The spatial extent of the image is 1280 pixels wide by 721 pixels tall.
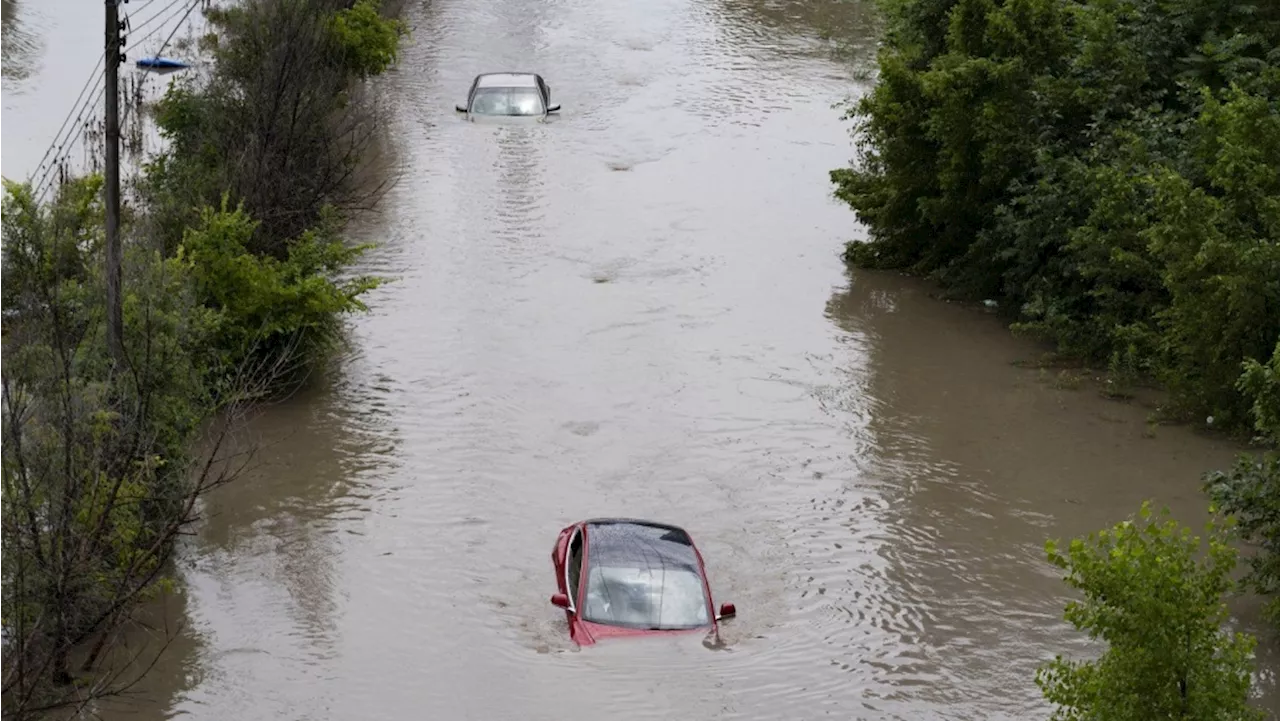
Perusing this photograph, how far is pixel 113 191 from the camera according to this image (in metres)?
15.9

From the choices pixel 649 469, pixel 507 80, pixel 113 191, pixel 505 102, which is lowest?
pixel 649 469

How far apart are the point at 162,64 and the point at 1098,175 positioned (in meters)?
20.7

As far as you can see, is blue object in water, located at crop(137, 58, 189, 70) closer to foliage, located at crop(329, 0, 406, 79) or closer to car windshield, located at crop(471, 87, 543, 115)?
foliage, located at crop(329, 0, 406, 79)

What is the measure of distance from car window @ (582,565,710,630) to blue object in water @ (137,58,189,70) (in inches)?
905

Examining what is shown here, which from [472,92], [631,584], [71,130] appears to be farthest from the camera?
[472,92]

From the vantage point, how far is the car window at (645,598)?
15.4 m

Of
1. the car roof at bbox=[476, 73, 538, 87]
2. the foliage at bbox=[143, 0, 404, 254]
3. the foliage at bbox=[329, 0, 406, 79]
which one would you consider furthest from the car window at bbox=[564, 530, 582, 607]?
the car roof at bbox=[476, 73, 538, 87]

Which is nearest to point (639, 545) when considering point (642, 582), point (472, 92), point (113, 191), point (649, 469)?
point (642, 582)

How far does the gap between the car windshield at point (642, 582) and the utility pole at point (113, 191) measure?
4697 millimetres

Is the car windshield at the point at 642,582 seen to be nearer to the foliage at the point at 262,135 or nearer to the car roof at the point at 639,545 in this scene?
the car roof at the point at 639,545

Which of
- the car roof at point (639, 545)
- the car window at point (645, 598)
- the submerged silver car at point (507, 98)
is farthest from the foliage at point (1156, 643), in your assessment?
the submerged silver car at point (507, 98)

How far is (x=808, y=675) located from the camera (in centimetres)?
1566

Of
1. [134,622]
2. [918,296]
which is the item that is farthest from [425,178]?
[134,622]

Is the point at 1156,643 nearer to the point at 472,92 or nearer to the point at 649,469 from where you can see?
the point at 649,469
